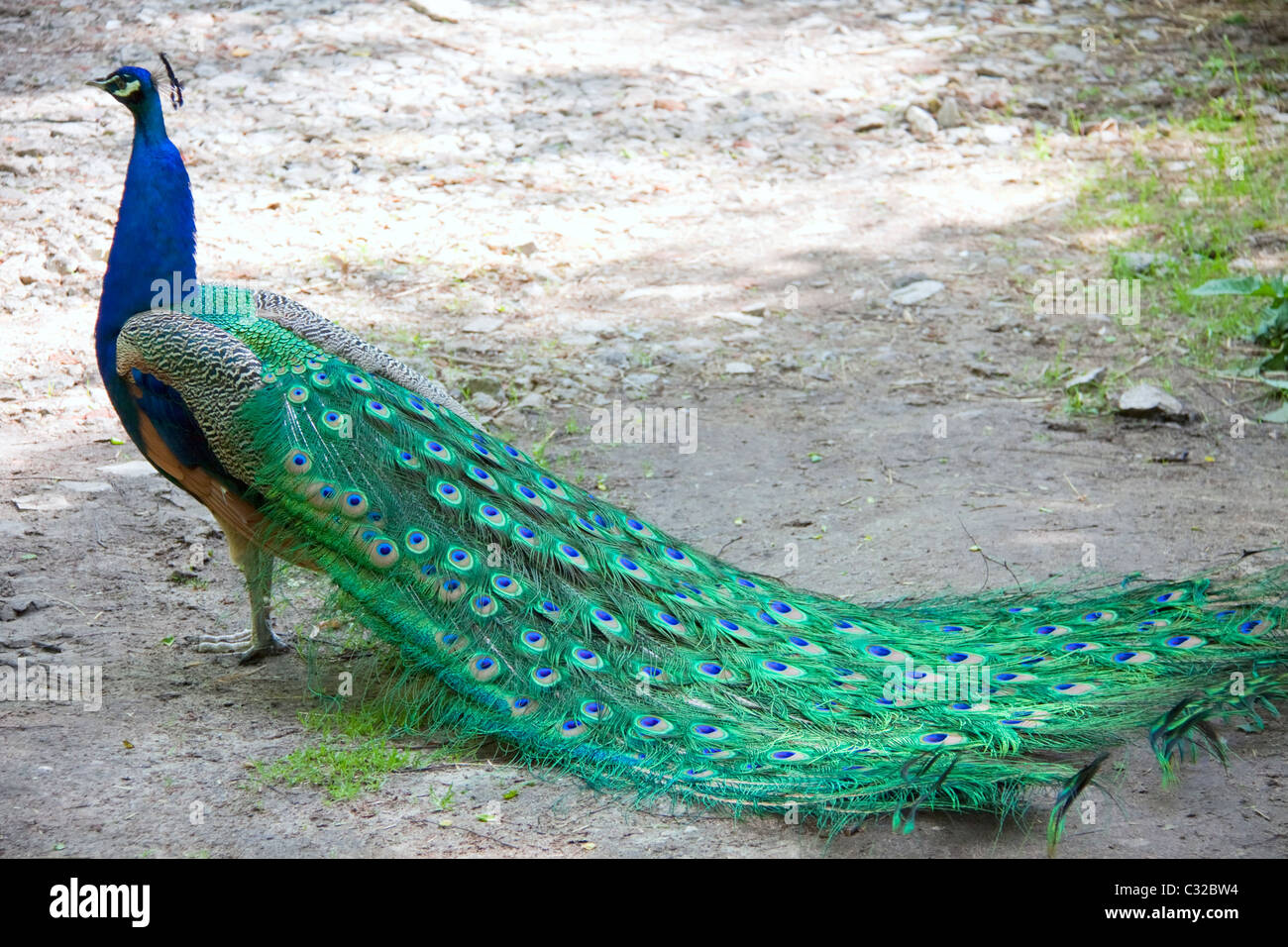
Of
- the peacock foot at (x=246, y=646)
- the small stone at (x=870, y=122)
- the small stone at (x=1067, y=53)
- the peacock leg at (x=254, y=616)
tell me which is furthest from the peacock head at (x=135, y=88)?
the small stone at (x=1067, y=53)

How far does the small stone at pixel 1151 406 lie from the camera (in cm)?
620

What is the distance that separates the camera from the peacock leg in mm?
4234

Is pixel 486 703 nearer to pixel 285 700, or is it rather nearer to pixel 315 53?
pixel 285 700

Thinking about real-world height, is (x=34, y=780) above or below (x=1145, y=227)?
below

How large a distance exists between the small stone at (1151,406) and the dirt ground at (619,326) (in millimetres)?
73

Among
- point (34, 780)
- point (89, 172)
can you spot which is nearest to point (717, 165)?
point (89, 172)

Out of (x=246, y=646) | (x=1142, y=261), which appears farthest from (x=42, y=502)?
(x=1142, y=261)

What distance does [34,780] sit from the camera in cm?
337

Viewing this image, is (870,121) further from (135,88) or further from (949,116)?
(135,88)

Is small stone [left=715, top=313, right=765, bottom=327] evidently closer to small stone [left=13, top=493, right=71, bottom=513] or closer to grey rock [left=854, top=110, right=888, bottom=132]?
grey rock [left=854, top=110, right=888, bottom=132]

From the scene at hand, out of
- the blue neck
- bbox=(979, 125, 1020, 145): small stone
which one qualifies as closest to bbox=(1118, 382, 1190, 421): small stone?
bbox=(979, 125, 1020, 145): small stone

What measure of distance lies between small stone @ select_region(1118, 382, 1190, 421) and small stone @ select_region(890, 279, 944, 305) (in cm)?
157

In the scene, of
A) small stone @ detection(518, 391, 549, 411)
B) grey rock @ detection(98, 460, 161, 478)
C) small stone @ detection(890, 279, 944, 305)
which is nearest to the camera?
grey rock @ detection(98, 460, 161, 478)

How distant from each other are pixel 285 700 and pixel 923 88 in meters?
7.94
